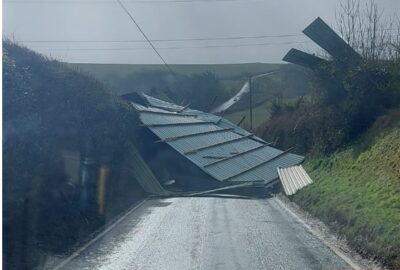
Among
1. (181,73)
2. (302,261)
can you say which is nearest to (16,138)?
(302,261)

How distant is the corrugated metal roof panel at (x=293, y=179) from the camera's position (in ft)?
96.7

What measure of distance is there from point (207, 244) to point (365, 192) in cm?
699

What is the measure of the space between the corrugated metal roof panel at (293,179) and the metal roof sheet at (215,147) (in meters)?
0.85

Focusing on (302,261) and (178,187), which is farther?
(178,187)

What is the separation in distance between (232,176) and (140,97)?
32.7ft

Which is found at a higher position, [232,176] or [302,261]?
[232,176]

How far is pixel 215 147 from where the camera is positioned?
41656 millimetres

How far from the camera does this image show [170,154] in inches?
1460

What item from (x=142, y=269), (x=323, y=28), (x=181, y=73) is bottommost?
(x=142, y=269)

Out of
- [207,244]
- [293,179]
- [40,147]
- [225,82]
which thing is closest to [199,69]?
[225,82]

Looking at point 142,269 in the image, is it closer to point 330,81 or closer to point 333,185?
point 333,185

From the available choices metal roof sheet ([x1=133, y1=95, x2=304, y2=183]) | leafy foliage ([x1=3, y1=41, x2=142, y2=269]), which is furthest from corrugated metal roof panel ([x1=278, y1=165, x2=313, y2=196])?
leafy foliage ([x1=3, y1=41, x2=142, y2=269])

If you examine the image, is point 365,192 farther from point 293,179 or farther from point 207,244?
point 293,179

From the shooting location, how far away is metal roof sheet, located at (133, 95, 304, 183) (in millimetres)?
36781
